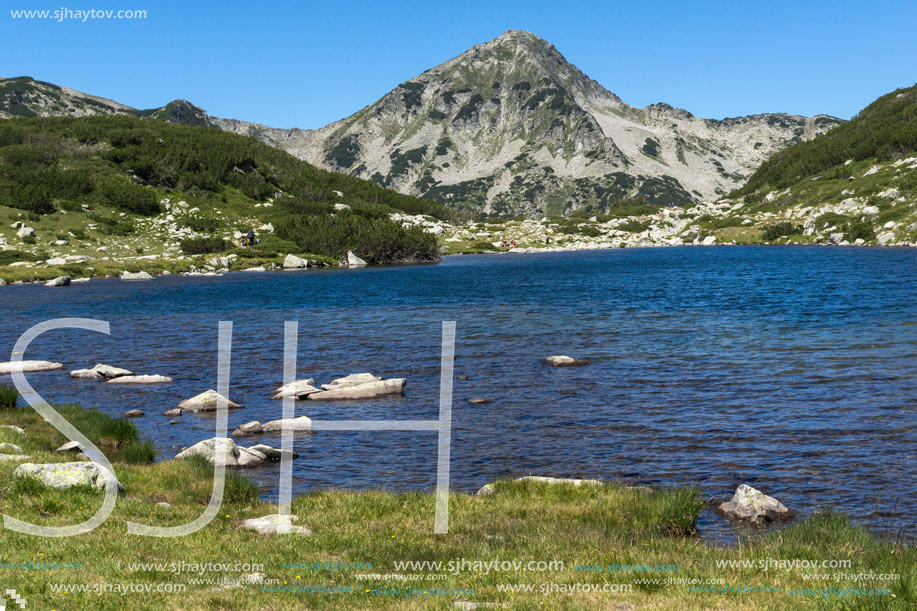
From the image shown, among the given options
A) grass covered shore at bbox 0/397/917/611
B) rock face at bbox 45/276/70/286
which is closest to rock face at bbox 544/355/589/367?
grass covered shore at bbox 0/397/917/611

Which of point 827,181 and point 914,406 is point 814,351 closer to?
point 914,406

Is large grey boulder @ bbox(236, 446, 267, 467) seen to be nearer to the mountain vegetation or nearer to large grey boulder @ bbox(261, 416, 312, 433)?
large grey boulder @ bbox(261, 416, 312, 433)

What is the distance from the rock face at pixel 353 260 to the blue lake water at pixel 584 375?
5050cm

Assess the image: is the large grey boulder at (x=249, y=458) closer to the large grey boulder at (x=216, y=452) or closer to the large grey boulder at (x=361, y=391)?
the large grey boulder at (x=216, y=452)

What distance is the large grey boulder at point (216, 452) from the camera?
56.3 feet

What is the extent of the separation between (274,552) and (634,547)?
5629 mm

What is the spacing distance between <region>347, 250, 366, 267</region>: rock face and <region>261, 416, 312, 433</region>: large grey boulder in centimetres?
9545

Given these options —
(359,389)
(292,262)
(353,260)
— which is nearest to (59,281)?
(292,262)

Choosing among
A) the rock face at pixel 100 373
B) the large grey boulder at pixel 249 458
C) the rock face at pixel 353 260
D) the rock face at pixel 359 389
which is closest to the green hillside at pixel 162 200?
the rock face at pixel 353 260

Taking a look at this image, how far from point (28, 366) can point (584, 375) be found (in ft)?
87.0

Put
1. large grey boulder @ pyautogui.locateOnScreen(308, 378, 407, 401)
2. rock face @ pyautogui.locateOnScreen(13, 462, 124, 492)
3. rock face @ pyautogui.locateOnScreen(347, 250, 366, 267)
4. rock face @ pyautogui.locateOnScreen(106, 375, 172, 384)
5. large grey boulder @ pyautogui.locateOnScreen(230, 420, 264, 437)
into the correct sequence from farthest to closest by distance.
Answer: rock face @ pyautogui.locateOnScreen(347, 250, 366, 267), rock face @ pyautogui.locateOnScreen(106, 375, 172, 384), large grey boulder @ pyautogui.locateOnScreen(308, 378, 407, 401), large grey boulder @ pyautogui.locateOnScreen(230, 420, 264, 437), rock face @ pyautogui.locateOnScreen(13, 462, 124, 492)

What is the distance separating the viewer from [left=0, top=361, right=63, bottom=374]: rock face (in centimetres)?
3089

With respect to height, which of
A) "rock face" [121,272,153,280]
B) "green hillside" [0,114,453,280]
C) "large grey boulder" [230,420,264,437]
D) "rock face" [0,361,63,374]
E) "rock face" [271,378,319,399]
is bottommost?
"rock face" [0,361,63,374]

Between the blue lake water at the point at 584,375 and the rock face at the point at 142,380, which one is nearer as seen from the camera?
the blue lake water at the point at 584,375
